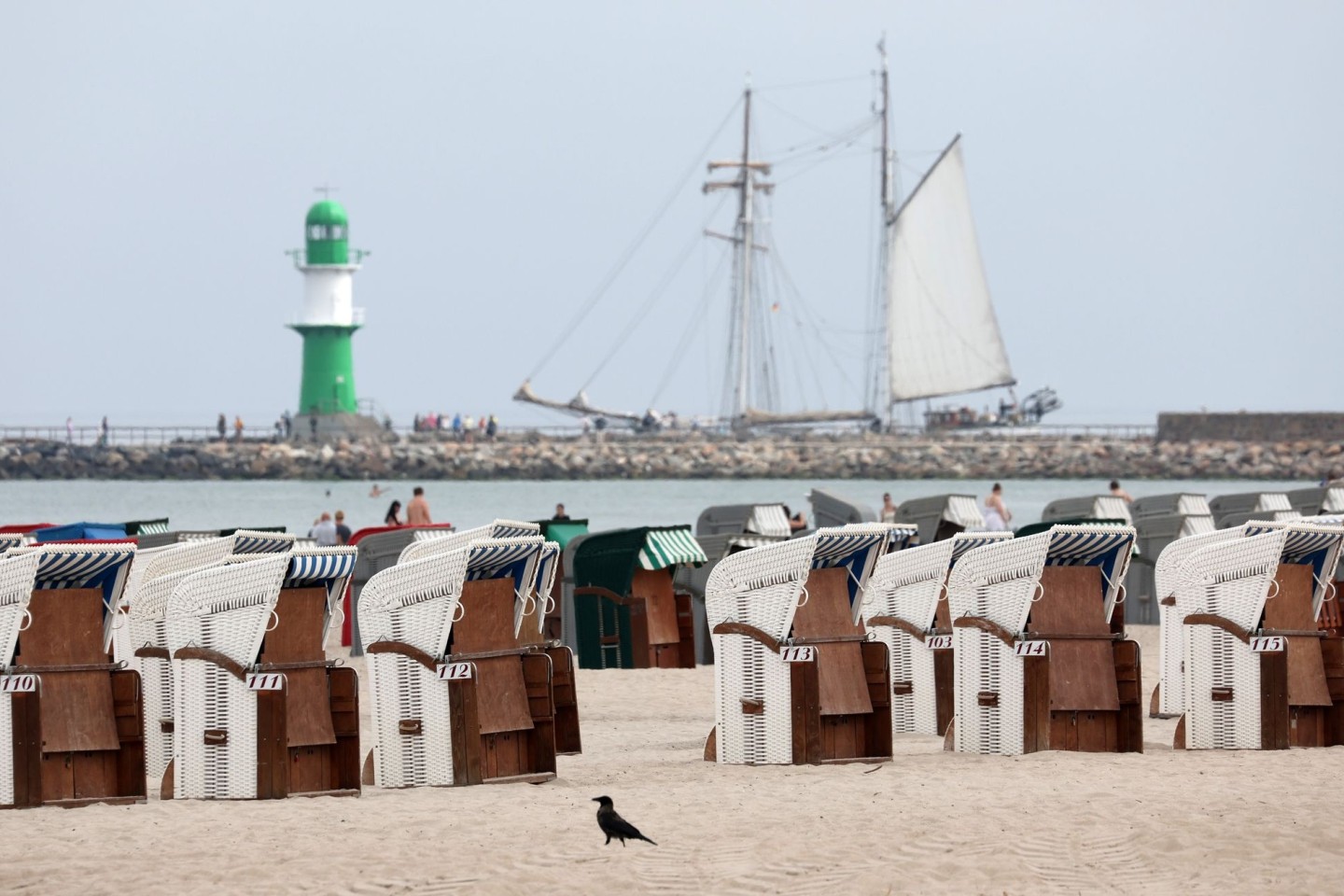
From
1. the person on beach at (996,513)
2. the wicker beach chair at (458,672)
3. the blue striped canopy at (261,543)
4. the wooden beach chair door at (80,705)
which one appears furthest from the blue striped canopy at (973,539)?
the person on beach at (996,513)

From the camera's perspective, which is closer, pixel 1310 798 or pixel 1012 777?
pixel 1310 798

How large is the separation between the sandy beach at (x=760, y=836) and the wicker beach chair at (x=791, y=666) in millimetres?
230

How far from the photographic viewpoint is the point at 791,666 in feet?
34.0

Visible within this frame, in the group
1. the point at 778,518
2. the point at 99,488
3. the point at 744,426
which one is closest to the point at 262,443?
the point at 99,488

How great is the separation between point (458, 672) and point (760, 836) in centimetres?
196

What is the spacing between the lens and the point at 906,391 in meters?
92.6

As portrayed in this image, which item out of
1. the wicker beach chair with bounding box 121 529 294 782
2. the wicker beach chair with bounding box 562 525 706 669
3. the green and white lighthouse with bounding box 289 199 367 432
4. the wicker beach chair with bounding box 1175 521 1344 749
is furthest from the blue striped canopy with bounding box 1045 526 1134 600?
the green and white lighthouse with bounding box 289 199 367 432

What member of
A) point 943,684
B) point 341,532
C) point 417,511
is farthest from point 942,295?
point 943,684

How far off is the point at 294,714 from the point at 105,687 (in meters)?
0.80

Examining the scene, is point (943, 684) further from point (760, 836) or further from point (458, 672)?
point (760, 836)

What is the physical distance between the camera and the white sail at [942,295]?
8625cm

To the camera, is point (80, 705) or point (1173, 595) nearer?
point (80, 705)

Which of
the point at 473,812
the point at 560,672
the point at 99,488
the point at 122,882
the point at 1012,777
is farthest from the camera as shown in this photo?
the point at 99,488

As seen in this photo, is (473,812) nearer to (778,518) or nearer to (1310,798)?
(1310,798)
